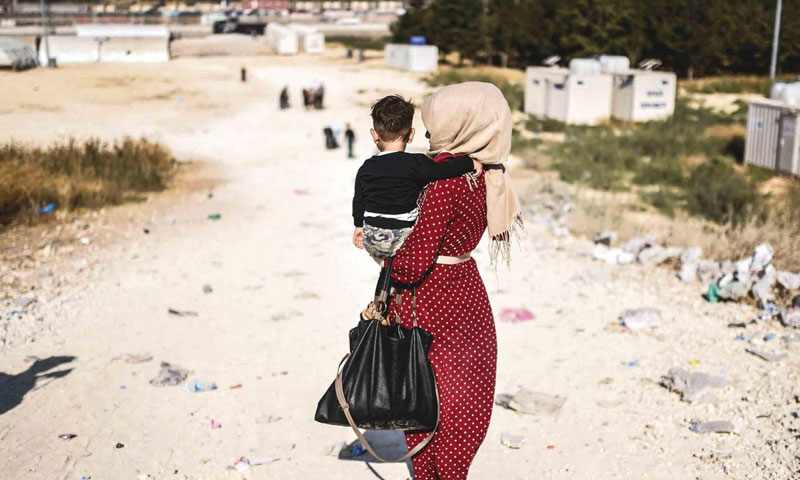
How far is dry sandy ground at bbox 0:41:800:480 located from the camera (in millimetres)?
4535

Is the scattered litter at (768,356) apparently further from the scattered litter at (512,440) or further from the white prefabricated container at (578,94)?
the white prefabricated container at (578,94)

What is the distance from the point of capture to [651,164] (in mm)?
17375

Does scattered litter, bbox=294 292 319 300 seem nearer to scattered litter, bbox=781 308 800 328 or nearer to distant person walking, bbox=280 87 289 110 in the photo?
scattered litter, bbox=781 308 800 328

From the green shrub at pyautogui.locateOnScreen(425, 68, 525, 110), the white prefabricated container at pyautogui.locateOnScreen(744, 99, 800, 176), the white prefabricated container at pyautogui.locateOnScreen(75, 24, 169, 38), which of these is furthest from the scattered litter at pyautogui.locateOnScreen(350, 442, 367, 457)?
the white prefabricated container at pyautogui.locateOnScreen(75, 24, 169, 38)

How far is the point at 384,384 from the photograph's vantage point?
295cm

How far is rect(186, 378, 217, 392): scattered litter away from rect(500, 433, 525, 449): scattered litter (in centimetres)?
198

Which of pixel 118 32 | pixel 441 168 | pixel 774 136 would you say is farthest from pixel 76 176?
pixel 118 32

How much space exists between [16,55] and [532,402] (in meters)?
38.6

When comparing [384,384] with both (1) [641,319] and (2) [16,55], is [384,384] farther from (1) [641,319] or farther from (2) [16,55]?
(2) [16,55]

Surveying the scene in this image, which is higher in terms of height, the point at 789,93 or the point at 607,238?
the point at 789,93

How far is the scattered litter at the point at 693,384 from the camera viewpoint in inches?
207

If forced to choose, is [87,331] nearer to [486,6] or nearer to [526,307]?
[526,307]

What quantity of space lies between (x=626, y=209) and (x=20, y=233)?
28.3ft

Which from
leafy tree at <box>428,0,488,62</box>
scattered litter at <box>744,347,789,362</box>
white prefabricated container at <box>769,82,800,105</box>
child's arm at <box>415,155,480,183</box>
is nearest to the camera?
child's arm at <box>415,155,480,183</box>
